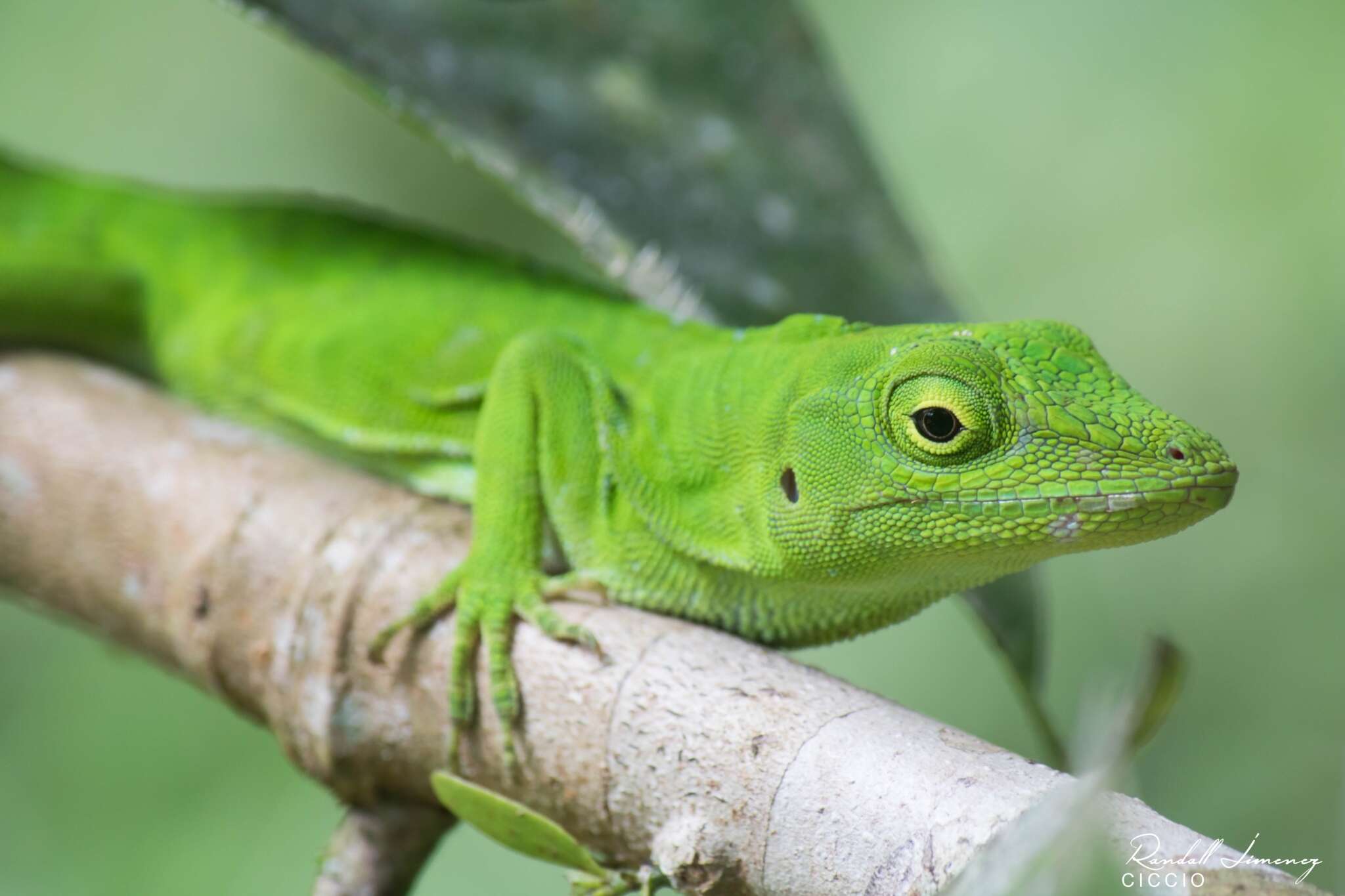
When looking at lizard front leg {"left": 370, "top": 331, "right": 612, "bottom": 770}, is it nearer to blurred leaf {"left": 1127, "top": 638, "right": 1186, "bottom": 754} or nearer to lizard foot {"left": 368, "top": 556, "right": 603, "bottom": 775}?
lizard foot {"left": 368, "top": 556, "right": 603, "bottom": 775}

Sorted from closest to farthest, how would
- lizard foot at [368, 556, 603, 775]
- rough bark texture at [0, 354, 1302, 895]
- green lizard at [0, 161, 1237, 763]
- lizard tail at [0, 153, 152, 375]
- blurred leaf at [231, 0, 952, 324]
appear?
rough bark texture at [0, 354, 1302, 895] → green lizard at [0, 161, 1237, 763] → lizard foot at [368, 556, 603, 775] → blurred leaf at [231, 0, 952, 324] → lizard tail at [0, 153, 152, 375]

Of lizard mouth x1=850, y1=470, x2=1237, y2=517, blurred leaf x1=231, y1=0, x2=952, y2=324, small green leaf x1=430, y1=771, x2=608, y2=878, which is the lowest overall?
small green leaf x1=430, y1=771, x2=608, y2=878

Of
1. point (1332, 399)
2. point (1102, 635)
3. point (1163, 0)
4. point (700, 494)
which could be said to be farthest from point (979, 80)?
point (700, 494)

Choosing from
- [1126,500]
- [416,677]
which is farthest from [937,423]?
[416,677]

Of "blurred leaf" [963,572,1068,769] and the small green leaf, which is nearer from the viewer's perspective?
the small green leaf

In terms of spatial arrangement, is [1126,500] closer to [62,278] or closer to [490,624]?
[490,624]

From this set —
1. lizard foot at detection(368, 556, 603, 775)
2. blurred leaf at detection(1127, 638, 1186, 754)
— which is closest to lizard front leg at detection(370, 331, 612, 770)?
lizard foot at detection(368, 556, 603, 775)

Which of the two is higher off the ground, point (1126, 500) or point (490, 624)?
point (1126, 500)

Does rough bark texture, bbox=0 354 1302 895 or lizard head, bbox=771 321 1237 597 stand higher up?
lizard head, bbox=771 321 1237 597
